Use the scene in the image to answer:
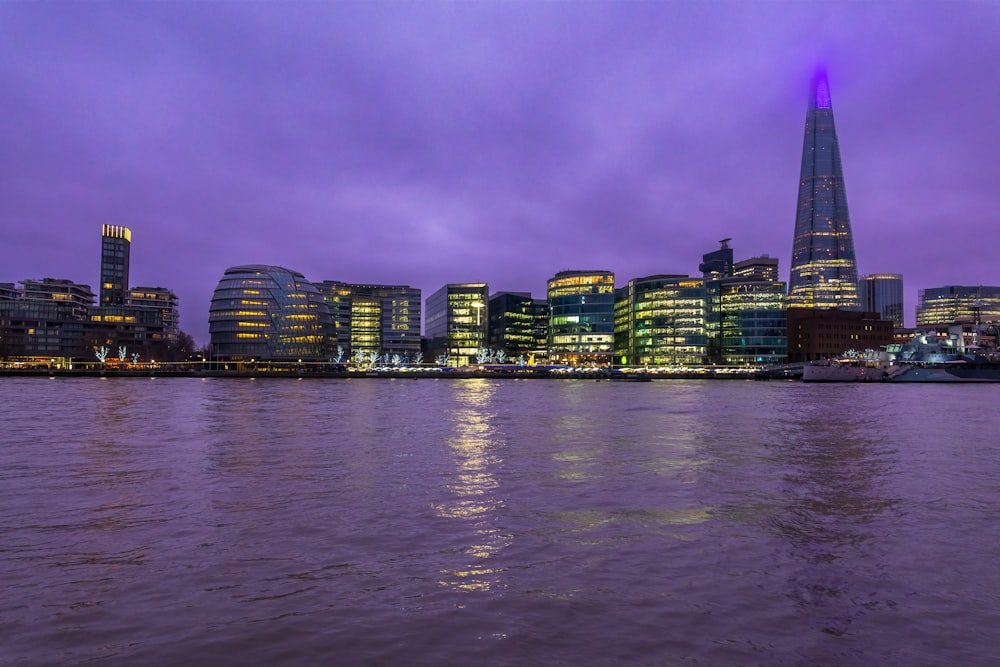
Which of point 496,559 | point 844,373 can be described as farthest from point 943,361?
point 496,559

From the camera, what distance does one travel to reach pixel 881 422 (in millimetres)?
50375

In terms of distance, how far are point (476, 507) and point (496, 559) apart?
16.3ft

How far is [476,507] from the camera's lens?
59.2 ft

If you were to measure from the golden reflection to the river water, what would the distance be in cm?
9

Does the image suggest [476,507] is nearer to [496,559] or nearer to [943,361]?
[496,559]

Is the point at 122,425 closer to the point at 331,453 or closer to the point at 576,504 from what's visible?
the point at 331,453

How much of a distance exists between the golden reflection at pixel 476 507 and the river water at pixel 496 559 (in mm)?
92

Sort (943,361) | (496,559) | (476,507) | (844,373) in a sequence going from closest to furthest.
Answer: (496,559) → (476,507) → (943,361) → (844,373)

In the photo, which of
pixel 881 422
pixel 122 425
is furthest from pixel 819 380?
pixel 122 425

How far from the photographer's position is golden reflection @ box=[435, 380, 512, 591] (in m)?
12.0

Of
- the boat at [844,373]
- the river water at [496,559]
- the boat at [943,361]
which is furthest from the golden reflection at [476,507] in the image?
the boat at [943,361]

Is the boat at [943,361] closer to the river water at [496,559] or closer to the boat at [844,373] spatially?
the boat at [844,373]

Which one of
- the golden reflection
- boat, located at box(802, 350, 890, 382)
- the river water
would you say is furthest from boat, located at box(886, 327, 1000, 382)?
the golden reflection

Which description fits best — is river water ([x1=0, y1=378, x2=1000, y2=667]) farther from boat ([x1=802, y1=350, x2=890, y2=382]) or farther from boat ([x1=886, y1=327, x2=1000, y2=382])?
boat ([x1=802, y1=350, x2=890, y2=382])
